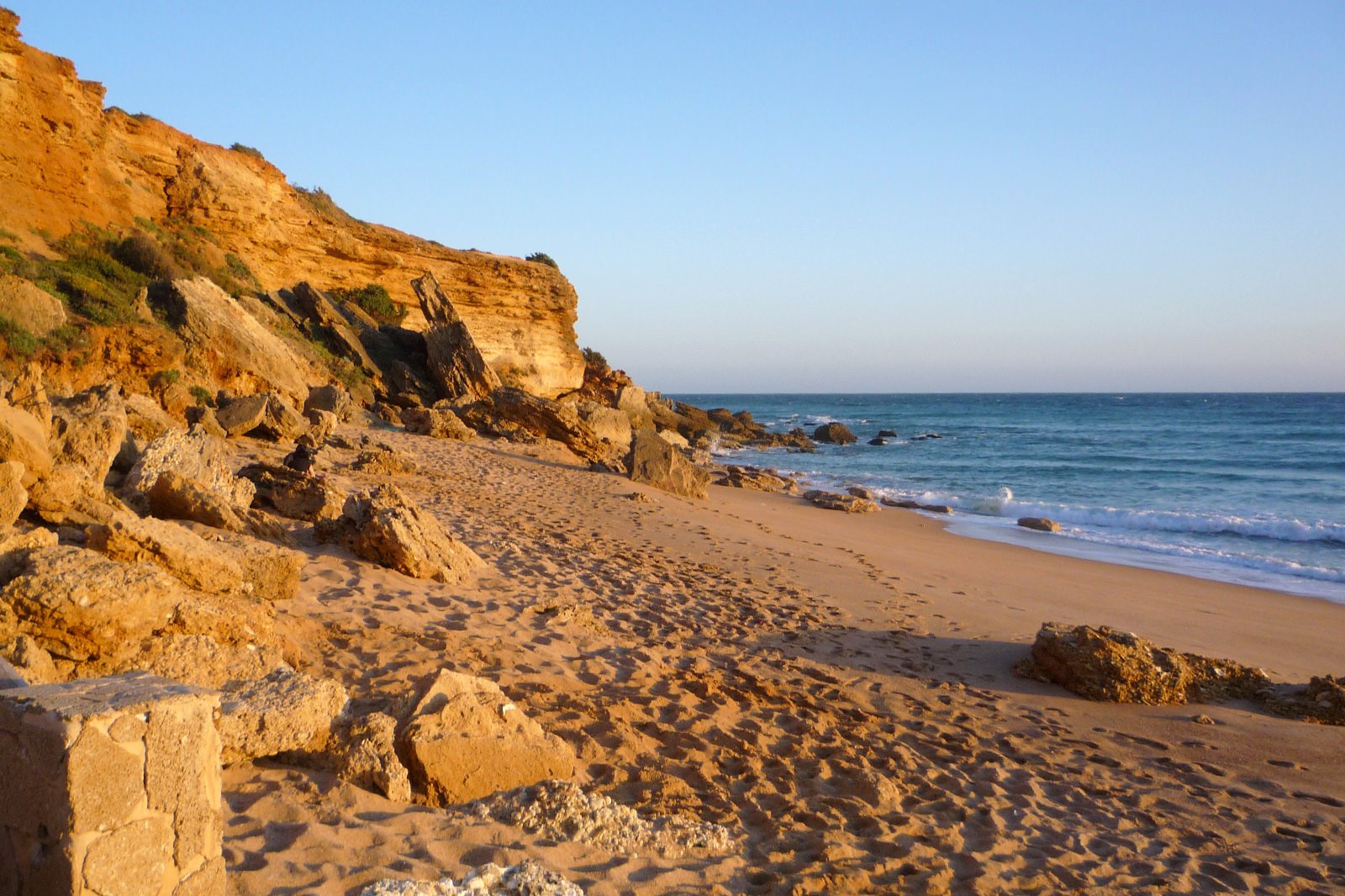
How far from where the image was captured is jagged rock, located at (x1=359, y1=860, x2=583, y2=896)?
2.53m

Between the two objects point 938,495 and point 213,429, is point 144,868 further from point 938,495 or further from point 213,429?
point 938,495

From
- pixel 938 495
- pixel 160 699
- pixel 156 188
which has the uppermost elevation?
pixel 156 188

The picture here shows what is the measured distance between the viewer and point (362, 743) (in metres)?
3.47

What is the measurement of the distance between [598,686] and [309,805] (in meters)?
2.16

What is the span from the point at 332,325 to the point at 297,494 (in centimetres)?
1652

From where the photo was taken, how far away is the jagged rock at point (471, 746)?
346 cm

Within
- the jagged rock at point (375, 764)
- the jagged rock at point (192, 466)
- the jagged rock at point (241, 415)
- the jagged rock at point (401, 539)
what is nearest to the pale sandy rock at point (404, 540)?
the jagged rock at point (401, 539)

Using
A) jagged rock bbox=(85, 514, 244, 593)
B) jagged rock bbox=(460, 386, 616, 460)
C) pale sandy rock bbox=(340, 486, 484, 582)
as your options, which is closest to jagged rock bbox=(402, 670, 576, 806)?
jagged rock bbox=(85, 514, 244, 593)

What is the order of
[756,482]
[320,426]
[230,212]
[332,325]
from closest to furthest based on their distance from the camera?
[320,426] < [756,482] < [332,325] < [230,212]


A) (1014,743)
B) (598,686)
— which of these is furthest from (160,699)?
(1014,743)

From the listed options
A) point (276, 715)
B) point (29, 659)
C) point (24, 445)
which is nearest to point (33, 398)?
point (24, 445)

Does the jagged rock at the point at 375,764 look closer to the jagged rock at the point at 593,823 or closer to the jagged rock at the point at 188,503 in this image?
the jagged rock at the point at 593,823

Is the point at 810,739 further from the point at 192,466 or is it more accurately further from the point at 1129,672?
the point at 192,466

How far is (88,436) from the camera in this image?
5.98m
